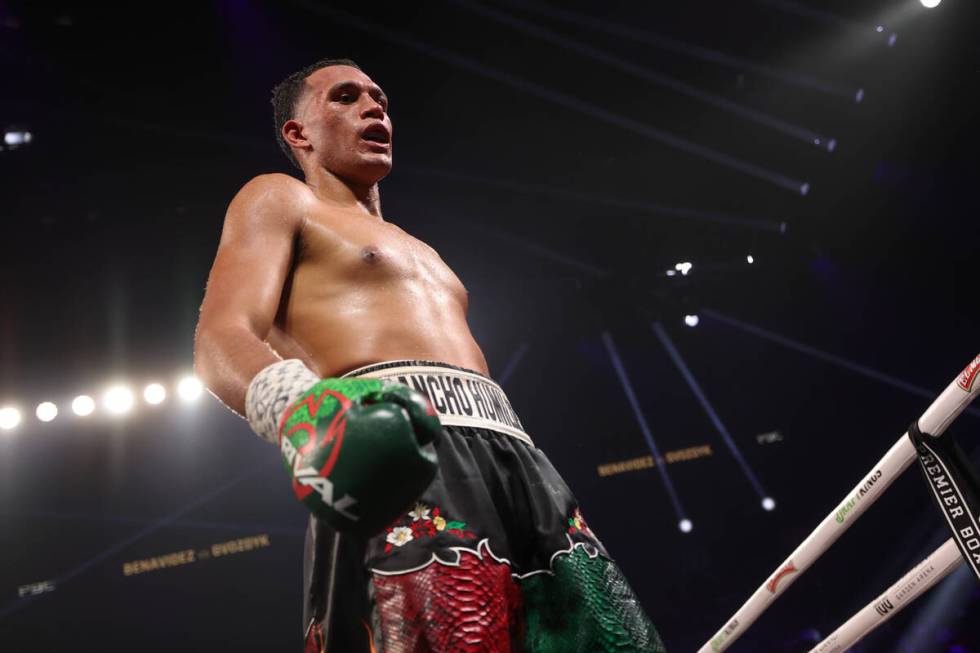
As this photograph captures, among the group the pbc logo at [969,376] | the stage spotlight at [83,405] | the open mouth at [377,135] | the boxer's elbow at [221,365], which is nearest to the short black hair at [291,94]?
the open mouth at [377,135]

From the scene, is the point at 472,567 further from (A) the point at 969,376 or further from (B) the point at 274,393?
(A) the point at 969,376

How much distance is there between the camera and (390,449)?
1.93 feet

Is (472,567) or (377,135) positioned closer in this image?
(472,567)

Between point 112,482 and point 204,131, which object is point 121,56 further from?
point 112,482

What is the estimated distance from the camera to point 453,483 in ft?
2.94

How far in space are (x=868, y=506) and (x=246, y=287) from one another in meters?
1.17

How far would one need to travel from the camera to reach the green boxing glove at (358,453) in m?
0.58

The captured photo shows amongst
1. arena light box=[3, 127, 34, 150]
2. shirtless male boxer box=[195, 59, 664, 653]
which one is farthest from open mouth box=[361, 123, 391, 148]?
arena light box=[3, 127, 34, 150]

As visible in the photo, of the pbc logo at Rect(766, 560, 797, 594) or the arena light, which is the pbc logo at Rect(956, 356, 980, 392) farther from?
the arena light

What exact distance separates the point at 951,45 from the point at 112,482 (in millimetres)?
6661

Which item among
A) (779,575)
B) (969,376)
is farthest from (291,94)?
(779,575)

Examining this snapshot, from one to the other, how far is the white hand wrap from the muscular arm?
0.12 ft

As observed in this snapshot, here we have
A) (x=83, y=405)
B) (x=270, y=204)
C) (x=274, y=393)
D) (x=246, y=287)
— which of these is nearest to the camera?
(x=274, y=393)

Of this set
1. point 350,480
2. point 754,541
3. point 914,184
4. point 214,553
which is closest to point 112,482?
point 214,553
